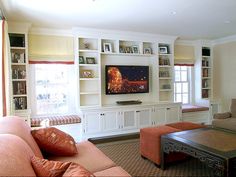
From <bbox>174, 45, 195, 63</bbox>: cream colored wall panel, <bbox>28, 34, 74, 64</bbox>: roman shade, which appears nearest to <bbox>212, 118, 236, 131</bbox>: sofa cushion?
<bbox>174, 45, 195, 63</bbox>: cream colored wall panel

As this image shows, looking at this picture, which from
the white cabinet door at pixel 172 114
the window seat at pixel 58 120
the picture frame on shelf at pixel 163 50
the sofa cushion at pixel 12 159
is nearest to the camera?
the sofa cushion at pixel 12 159

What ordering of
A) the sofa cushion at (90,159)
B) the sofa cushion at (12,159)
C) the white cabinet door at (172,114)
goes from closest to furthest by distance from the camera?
the sofa cushion at (12,159)
the sofa cushion at (90,159)
the white cabinet door at (172,114)

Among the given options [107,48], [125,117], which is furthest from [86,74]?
[125,117]

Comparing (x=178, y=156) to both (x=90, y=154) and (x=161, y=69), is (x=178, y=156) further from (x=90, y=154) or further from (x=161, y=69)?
(x=161, y=69)

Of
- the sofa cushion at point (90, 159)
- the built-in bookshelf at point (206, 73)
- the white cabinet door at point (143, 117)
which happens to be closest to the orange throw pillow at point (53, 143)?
the sofa cushion at point (90, 159)

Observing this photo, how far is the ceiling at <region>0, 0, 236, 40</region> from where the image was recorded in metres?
3.13

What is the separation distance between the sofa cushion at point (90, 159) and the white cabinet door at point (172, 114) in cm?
322

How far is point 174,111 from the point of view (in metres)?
5.39

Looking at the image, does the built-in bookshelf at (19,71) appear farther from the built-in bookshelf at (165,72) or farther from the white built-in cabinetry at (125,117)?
the built-in bookshelf at (165,72)

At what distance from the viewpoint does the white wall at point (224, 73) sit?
5.69 m

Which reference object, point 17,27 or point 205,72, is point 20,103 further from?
point 205,72

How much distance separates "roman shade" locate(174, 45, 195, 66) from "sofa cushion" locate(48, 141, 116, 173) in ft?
13.9

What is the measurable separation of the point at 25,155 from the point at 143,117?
12.6 ft

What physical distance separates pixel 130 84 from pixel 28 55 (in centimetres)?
247
